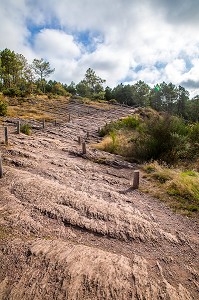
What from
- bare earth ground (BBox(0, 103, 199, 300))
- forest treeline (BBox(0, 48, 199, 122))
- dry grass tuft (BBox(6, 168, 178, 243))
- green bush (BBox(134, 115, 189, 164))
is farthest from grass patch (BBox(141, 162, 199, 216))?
forest treeline (BBox(0, 48, 199, 122))

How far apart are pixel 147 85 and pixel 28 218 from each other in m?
76.4

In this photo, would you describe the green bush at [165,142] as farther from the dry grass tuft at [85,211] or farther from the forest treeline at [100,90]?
the forest treeline at [100,90]

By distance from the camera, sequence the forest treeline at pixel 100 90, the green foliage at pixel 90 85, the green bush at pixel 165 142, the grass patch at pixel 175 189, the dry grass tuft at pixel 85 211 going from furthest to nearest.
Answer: the green foliage at pixel 90 85 → the forest treeline at pixel 100 90 → the green bush at pixel 165 142 → the grass patch at pixel 175 189 → the dry grass tuft at pixel 85 211

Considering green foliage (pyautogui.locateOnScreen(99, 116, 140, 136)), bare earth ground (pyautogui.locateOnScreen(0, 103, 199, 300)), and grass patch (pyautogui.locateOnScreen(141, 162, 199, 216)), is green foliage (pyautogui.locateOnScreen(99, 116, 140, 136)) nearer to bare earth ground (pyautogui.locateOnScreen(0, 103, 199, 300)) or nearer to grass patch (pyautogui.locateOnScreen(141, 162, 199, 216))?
grass patch (pyautogui.locateOnScreen(141, 162, 199, 216))

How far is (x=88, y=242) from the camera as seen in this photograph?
14.5ft

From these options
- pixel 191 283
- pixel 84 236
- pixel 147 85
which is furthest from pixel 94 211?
pixel 147 85

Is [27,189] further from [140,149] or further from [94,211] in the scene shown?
[140,149]

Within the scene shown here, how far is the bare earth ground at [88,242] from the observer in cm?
326

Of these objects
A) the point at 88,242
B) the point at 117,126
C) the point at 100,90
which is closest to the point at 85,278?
the point at 88,242

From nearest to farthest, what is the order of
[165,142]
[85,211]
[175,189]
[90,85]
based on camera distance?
1. [85,211]
2. [175,189]
3. [165,142]
4. [90,85]

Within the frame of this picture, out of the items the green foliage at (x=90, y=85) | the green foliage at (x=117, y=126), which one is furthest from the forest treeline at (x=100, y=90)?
the green foliage at (x=117, y=126)

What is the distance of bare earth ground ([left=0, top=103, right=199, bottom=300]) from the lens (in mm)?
3256

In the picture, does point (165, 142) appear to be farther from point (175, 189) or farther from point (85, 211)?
point (85, 211)

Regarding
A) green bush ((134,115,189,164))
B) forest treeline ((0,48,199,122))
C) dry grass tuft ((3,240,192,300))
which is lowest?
dry grass tuft ((3,240,192,300))
